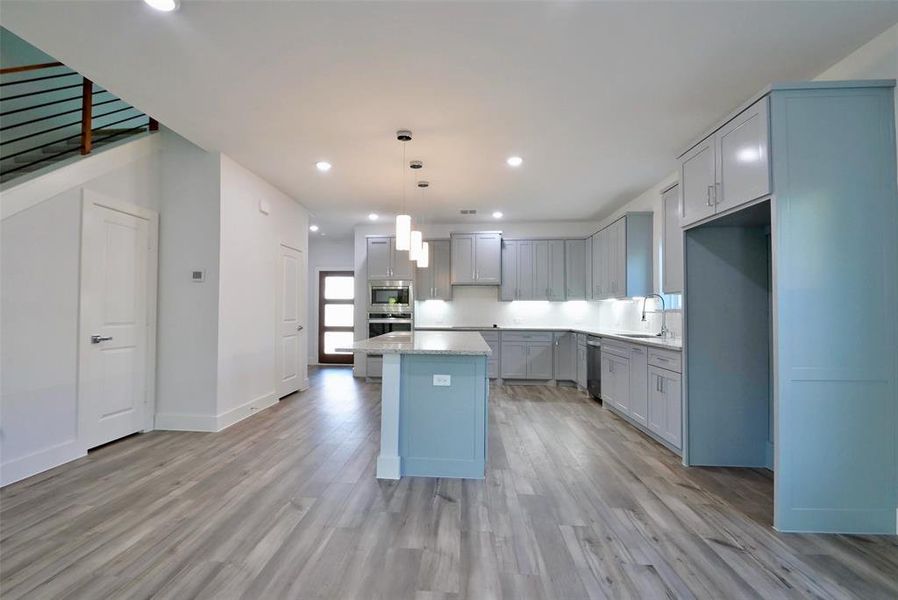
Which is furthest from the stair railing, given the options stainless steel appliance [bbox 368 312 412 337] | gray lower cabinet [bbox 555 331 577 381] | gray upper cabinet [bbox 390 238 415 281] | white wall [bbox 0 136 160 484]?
gray lower cabinet [bbox 555 331 577 381]

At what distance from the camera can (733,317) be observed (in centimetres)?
317

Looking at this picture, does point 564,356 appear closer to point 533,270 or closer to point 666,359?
point 533,270

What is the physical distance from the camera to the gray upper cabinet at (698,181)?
2.82 metres

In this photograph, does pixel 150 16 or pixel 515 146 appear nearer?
pixel 150 16

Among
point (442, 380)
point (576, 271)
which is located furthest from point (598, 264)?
point (442, 380)

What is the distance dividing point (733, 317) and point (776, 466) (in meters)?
1.29

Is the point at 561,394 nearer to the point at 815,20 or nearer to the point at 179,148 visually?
the point at 815,20

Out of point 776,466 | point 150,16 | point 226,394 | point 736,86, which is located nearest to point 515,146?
point 736,86

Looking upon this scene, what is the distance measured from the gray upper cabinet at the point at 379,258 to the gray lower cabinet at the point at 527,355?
2305 millimetres

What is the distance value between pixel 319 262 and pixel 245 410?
4.95 metres

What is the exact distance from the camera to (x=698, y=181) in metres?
3.00

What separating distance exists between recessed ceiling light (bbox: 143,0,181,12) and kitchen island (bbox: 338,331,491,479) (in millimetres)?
2189

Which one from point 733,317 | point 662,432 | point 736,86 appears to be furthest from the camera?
point 662,432

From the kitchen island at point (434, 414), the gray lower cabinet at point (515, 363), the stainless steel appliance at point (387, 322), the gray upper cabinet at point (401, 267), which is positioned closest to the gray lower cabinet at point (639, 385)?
the kitchen island at point (434, 414)
